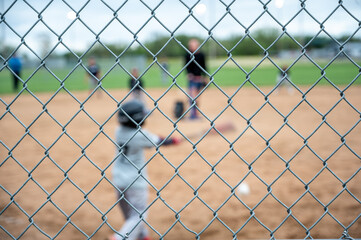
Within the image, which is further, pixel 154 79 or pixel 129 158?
pixel 154 79

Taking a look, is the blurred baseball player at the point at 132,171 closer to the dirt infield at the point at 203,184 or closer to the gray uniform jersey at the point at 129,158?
the gray uniform jersey at the point at 129,158

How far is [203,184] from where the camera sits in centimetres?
359

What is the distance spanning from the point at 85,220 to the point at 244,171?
7.83 feet

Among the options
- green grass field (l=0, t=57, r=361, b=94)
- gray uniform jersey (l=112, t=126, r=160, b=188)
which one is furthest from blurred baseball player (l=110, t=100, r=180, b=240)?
green grass field (l=0, t=57, r=361, b=94)

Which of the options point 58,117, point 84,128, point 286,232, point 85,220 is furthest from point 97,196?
point 58,117

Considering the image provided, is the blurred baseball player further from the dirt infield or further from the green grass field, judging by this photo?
the green grass field

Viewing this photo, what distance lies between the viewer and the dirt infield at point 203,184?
198cm

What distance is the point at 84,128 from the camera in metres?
7.76

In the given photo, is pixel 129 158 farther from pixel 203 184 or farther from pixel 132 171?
pixel 203 184

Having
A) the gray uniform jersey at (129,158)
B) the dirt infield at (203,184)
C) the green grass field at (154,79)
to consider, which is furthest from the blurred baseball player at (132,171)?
the green grass field at (154,79)

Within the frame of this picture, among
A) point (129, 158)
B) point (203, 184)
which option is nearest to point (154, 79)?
point (203, 184)

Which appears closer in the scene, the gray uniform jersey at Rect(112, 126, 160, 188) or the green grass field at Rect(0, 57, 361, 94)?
the gray uniform jersey at Rect(112, 126, 160, 188)

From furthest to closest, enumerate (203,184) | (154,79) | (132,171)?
(154,79) → (203,184) → (132,171)

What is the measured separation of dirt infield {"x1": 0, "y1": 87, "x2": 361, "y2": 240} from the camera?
198cm
